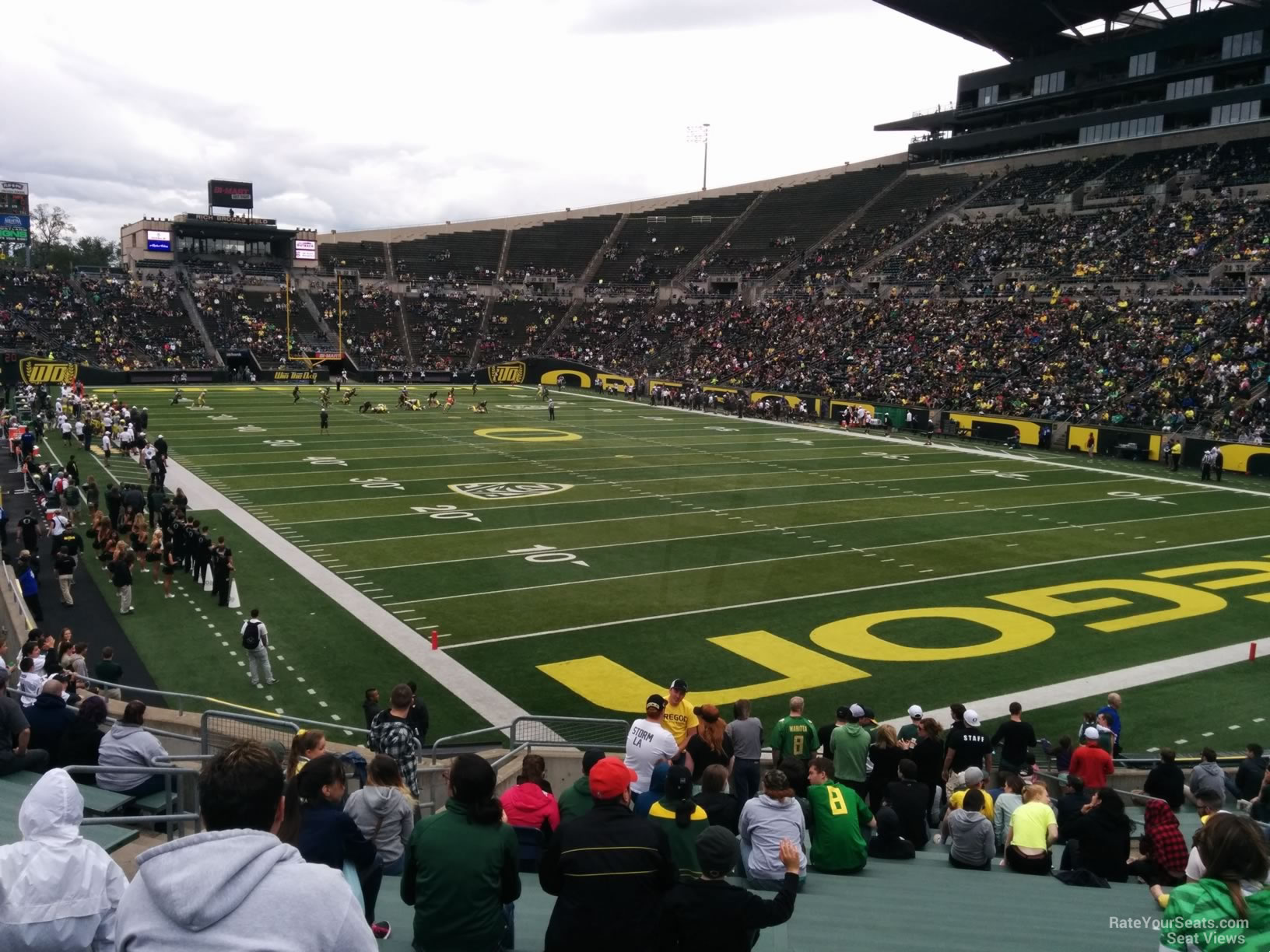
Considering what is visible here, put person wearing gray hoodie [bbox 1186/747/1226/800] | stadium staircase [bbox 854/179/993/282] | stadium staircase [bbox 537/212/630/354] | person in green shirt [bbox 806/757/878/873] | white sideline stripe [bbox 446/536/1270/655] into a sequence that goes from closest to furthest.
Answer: person in green shirt [bbox 806/757/878/873] < person wearing gray hoodie [bbox 1186/747/1226/800] < white sideline stripe [bbox 446/536/1270/655] < stadium staircase [bbox 854/179/993/282] < stadium staircase [bbox 537/212/630/354]

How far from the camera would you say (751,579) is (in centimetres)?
1870

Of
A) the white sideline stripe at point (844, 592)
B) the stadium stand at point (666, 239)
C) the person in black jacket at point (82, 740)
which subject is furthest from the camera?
the stadium stand at point (666, 239)

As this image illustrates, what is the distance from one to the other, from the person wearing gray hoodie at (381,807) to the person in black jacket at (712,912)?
6.27 feet

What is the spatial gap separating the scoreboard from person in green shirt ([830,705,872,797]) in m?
78.5

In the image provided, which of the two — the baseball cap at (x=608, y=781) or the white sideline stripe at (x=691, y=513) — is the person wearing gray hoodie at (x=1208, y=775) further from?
the white sideline stripe at (x=691, y=513)

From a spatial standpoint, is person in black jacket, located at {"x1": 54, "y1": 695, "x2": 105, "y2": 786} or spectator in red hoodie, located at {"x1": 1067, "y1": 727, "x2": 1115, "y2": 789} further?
spectator in red hoodie, located at {"x1": 1067, "y1": 727, "x2": 1115, "y2": 789}

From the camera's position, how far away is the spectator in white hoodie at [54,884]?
3.03 m

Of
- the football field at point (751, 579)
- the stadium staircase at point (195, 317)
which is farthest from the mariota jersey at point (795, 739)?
the stadium staircase at point (195, 317)

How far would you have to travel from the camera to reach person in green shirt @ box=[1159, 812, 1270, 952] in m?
3.39

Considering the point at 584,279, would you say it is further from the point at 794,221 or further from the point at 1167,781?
the point at 1167,781

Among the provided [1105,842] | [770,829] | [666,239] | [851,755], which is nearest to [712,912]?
[770,829]

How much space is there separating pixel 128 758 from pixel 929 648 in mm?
11267

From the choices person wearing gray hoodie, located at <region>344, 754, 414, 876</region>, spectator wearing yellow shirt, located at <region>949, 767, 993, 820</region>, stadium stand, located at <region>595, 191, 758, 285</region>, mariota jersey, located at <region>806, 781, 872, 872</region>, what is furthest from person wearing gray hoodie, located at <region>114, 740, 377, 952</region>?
stadium stand, located at <region>595, 191, 758, 285</region>

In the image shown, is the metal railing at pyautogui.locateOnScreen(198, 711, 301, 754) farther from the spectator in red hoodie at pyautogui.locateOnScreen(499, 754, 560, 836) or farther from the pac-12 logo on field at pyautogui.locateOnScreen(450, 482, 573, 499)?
the pac-12 logo on field at pyautogui.locateOnScreen(450, 482, 573, 499)
